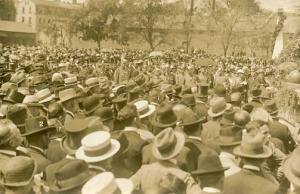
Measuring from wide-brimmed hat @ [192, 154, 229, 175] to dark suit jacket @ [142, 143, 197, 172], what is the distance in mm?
796

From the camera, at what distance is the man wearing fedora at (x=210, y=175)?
4.43 metres

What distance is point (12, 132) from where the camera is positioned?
18.2ft

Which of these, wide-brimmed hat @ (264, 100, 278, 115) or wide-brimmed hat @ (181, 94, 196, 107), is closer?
wide-brimmed hat @ (264, 100, 278, 115)

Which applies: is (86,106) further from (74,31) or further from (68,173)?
(74,31)

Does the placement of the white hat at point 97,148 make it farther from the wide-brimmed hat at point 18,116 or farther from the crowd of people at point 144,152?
the wide-brimmed hat at point 18,116

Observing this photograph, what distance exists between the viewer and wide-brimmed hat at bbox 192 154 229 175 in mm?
4453

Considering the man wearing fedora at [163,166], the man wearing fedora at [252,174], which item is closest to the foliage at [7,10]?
the man wearing fedora at [163,166]

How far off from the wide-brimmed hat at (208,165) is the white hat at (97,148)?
1008mm

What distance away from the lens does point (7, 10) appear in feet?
291

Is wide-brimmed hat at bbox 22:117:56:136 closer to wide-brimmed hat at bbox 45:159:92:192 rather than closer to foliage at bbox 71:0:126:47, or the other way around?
wide-brimmed hat at bbox 45:159:92:192

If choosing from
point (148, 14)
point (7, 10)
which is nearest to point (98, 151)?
point (148, 14)

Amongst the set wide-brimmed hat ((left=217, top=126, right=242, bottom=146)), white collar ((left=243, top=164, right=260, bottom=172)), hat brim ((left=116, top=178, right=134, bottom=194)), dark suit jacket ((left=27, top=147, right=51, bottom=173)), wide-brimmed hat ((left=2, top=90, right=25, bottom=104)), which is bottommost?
dark suit jacket ((left=27, top=147, right=51, bottom=173))

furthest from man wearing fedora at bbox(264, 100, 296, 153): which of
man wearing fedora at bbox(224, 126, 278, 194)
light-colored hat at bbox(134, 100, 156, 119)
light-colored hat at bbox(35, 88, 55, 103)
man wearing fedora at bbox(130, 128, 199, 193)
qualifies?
light-colored hat at bbox(35, 88, 55, 103)

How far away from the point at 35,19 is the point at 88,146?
10342 cm
